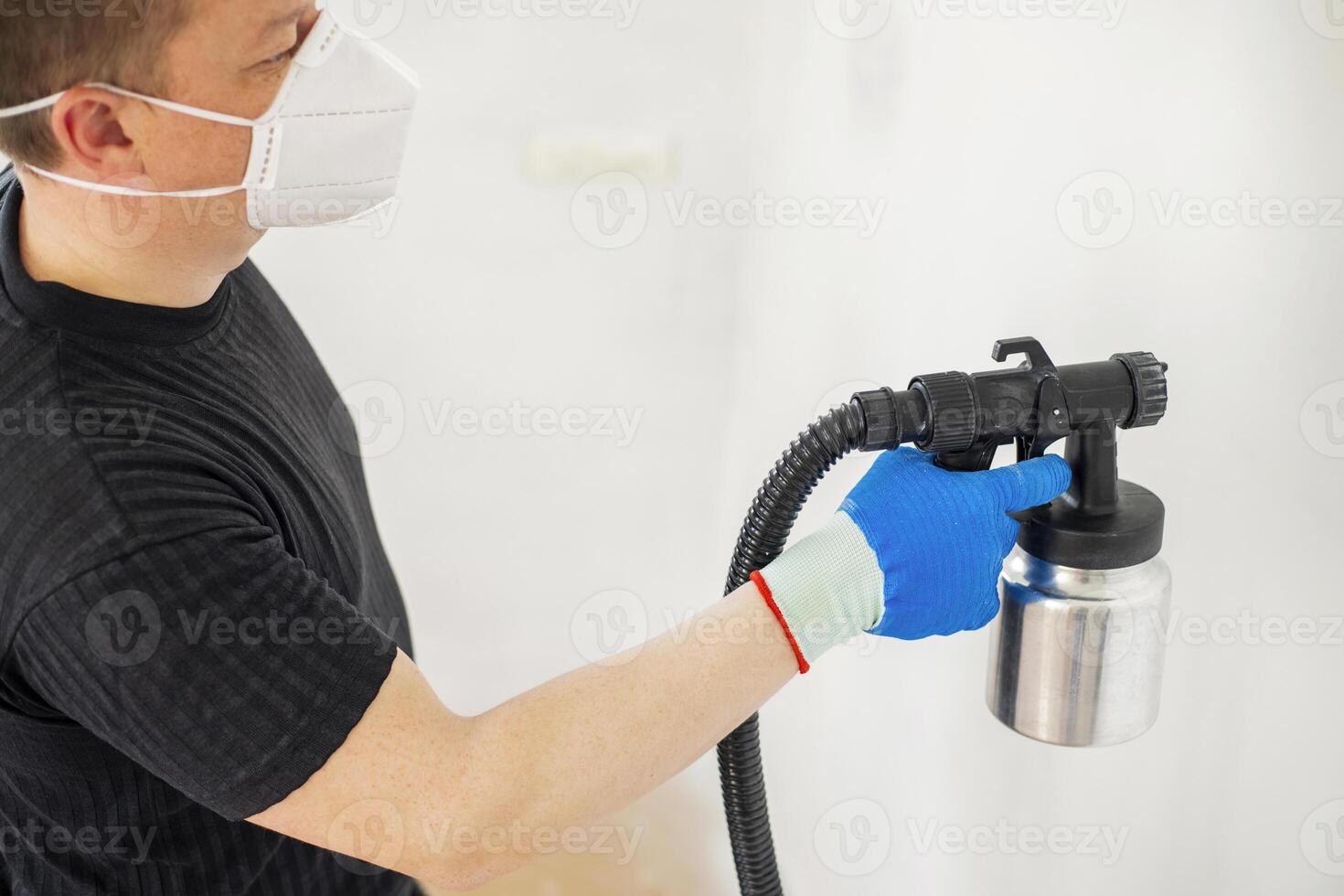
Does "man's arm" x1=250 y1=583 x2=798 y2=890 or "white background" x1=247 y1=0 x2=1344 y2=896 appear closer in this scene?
"man's arm" x1=250 y1=583 x2=798 y2=890

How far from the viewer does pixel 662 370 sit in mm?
1630

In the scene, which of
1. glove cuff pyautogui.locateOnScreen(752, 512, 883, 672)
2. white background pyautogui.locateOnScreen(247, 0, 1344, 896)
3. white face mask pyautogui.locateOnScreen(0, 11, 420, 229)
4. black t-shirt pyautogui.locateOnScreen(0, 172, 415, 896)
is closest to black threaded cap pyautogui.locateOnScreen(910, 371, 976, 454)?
glove cuff pyautogui.locateOnScreen(752, 512, 883, 672)

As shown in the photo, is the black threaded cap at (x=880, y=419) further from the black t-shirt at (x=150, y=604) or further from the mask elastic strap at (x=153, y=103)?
the mask elastic strap at (x=153, y=103)

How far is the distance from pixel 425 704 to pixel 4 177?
65 centimetres

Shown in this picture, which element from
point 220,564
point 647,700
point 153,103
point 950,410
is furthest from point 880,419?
point 153,103

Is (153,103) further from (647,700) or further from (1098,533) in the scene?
(1098,533)

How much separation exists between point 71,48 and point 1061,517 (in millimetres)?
782

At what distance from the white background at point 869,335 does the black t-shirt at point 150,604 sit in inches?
26.6

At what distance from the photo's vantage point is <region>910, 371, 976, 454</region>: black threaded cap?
30.9 inches

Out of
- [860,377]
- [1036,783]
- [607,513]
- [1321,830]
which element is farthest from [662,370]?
[1321,830]

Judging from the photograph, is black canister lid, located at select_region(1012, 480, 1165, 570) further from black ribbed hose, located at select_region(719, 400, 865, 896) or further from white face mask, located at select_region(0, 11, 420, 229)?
white face mask, located at select_region(0, 11, 420, 229)

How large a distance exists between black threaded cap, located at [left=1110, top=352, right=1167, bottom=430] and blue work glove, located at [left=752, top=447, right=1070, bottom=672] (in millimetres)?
66

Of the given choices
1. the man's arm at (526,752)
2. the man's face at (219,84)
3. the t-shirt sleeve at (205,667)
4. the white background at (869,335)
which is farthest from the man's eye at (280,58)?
the white background at (869,335)

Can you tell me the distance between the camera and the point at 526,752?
31.2 inches
